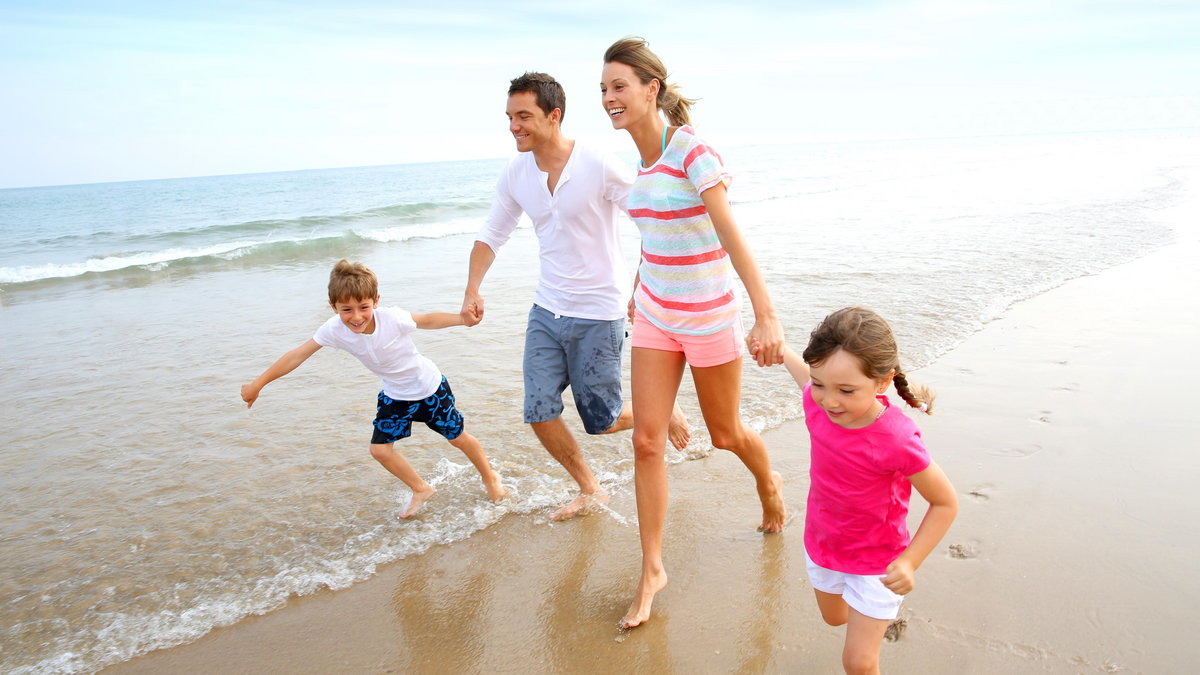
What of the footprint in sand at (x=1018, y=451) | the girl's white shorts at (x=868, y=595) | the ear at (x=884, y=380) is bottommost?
the footprint in sand at (x=1018, y=451)

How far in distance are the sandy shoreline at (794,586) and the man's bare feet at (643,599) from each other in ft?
0.18

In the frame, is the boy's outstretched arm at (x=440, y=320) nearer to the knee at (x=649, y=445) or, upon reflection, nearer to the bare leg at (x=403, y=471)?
the bare leg at (x=403, y=471)

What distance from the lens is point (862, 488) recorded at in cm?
234

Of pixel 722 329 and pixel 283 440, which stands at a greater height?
pixel 722 329

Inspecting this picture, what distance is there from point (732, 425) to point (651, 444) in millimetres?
356

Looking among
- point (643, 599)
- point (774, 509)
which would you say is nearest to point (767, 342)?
point (643, 599)

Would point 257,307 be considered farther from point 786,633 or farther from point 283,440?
point 786,633

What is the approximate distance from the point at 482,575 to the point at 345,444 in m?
2.02

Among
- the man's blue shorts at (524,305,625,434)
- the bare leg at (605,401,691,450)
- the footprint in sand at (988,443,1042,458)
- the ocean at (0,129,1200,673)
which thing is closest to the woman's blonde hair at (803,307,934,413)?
the man's blue shorts at (524,305,625,434)

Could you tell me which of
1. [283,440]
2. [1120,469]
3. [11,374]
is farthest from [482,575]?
[11,374]

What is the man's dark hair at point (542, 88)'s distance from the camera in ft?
12.1

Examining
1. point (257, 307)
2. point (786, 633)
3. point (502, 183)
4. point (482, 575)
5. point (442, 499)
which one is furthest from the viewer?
point (257, 307)

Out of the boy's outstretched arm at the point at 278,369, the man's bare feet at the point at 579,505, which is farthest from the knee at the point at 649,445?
the boy's outstretched arm at the point at 278,369

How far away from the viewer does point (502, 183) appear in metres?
4.04
